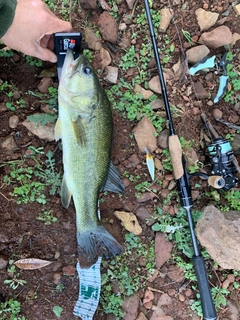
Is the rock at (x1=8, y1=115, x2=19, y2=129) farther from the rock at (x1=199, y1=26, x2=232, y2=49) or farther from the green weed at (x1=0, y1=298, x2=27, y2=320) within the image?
the rock at (x1=199, y1=26, x2=232, y2=49)

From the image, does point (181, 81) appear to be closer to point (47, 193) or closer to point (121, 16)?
point (121, 16)

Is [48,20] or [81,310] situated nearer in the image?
[48,20]

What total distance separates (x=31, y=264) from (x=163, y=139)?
5.75 feet

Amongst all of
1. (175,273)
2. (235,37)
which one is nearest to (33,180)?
(175,273)

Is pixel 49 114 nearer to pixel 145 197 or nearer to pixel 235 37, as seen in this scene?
pixel 145 197

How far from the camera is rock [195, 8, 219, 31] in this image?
12.3ft

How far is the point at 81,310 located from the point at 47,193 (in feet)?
3.80

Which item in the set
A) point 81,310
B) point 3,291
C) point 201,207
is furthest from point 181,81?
point 3,291

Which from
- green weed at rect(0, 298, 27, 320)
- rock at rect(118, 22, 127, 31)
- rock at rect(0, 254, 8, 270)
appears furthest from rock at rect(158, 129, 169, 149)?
green weed at rect(0, 298, 27, 320)

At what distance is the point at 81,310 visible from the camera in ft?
11.5

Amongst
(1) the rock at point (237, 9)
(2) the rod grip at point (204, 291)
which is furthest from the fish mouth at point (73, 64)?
(2) the rod grip at point (204, 291)

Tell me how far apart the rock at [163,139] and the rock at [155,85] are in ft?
1.32

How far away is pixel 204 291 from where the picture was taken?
3508 millimetres

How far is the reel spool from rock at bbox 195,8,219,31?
118 cm
